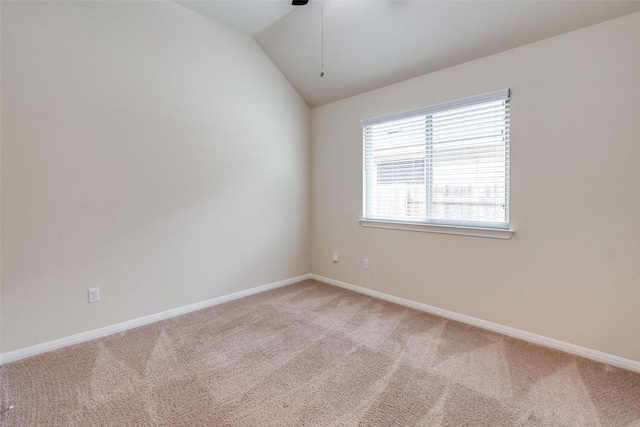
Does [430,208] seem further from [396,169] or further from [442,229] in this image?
[396,169]

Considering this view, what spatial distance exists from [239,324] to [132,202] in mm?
1434

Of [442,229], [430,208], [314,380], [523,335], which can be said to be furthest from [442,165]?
[314,380]

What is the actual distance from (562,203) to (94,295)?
12.2 feet

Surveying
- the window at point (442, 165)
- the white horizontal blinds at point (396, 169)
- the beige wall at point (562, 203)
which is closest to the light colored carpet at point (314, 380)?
the beige wall at point (562, 203)

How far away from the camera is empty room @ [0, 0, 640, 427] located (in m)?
1.86

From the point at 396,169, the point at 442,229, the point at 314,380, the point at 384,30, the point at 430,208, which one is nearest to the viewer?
the point at 314,380

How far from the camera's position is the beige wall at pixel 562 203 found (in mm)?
2025

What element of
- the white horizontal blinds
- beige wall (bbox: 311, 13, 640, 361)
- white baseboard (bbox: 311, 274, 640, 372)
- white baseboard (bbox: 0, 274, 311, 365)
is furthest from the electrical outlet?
beige wall (bbox: 311, 13, 640, 361)

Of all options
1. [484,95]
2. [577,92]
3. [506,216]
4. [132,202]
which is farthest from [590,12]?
[132,202]

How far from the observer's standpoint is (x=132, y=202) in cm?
266

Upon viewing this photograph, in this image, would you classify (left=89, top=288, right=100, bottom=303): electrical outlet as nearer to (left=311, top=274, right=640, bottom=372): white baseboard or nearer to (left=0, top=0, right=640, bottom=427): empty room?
(left=0, top=0, right=640, bottom=427): empty room

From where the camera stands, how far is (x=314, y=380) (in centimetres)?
192

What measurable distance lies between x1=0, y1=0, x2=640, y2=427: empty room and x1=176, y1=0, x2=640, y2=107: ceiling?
2cm

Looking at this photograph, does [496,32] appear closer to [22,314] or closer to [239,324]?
[239,324]
